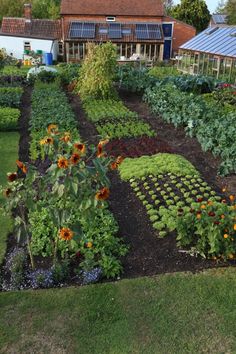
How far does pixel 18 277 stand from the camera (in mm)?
5277

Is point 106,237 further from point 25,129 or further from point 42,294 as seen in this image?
point 25,129

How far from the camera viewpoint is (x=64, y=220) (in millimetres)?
4973

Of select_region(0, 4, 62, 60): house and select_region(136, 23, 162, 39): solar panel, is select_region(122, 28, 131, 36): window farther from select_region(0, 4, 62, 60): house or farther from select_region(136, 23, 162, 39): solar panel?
select_region(0, 4, 62, 60): house

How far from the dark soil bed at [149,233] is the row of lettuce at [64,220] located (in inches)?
9.9

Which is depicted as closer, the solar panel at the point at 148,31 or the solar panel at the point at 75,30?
the solar panel at the point at 75,30

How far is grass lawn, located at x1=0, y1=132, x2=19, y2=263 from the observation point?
655 cm

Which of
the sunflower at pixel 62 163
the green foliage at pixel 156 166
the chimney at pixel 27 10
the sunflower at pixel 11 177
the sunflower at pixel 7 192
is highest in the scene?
the chimney at pixel 27 10

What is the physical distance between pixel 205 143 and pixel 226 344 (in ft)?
21.5

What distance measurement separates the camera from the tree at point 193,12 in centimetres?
4347

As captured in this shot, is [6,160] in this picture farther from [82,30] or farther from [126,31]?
[126,31]

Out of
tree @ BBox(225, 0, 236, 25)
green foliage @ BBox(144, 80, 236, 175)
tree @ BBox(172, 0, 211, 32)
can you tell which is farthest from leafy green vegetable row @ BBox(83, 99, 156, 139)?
tree @ BBox(172, 0, 211, 32)

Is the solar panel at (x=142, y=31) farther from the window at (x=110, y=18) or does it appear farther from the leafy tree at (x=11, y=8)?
the leafy tree at (x=11, y=8)

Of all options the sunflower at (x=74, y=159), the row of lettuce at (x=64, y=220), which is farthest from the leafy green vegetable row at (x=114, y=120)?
the sunflower at (x=74, y=159)

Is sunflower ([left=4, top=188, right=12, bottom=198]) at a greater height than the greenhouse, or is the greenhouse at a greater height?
the greenhouse
